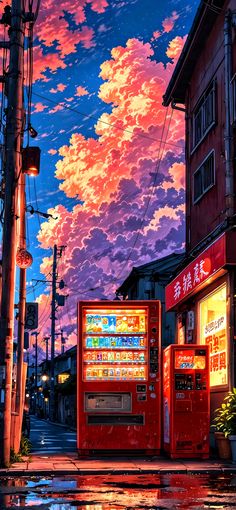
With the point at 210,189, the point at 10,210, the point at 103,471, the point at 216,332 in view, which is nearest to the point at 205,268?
the point at 216,332

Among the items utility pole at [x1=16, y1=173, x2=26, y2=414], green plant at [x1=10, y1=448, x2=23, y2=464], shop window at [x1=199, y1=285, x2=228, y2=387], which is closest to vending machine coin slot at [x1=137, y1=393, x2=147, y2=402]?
shop window at [x1=199, y1=285, x2=228, y2=387]

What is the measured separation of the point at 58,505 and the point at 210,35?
16.3 m

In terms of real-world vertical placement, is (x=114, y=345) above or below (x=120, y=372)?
above

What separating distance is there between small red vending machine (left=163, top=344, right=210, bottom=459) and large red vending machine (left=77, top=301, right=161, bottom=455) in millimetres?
335

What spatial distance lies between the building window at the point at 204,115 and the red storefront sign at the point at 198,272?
4.18 meters

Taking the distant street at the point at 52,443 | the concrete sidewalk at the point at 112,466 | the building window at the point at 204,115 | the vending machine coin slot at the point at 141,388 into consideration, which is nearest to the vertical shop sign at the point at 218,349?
the vending machine coin slot at the point at 141,388

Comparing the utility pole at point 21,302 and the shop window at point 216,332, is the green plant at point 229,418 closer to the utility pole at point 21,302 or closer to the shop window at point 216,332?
the shop window at point 216,332

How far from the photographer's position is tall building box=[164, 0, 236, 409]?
1736 cm

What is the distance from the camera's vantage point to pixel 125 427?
52.4 ft

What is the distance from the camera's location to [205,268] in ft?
58.4

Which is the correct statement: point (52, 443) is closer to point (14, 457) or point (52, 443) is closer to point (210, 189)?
point (210, 189)

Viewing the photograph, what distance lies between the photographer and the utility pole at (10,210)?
1388 cm

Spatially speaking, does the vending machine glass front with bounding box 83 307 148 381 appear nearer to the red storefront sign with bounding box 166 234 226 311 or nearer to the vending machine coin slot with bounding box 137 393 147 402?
the vending machine coin slot with bounding box 137 393 147 402

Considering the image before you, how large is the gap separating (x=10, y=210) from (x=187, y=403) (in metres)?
5.56
